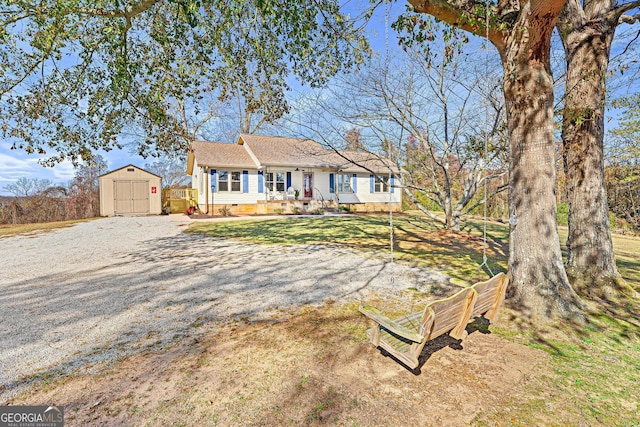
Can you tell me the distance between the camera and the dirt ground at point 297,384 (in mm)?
2066

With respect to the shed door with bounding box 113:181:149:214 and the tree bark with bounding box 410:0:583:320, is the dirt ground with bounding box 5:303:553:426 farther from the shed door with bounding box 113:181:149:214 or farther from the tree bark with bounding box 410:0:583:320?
the shed door with bounding box 113:181:149:214

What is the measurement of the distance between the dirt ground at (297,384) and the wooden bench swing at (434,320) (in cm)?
25

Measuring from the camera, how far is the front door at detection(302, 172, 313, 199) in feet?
70.7

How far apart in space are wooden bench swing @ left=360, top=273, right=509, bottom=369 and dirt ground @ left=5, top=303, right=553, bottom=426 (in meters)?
0.25

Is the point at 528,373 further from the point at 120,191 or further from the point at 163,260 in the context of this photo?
the point at 120,191

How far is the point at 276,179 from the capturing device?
20.7 metres

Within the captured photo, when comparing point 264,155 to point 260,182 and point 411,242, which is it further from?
point 411,242

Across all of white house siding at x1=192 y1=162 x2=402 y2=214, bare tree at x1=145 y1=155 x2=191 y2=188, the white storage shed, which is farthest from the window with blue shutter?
bare tree at x1=145 y1=155 x2=191 y2=188

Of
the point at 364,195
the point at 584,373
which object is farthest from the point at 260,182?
the point at 584,373

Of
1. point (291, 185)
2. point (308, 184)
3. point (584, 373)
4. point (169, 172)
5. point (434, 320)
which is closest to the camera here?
point (434, 320)

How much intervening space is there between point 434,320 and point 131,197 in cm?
2253

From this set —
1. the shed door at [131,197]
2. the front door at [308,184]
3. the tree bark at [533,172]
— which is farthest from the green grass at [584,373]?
the shed door at [131,197]

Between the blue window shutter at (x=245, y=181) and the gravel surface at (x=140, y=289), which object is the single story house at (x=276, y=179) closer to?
the blue window shutter at (x=245, y=181)

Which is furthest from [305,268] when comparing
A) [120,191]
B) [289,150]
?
[120,191]
